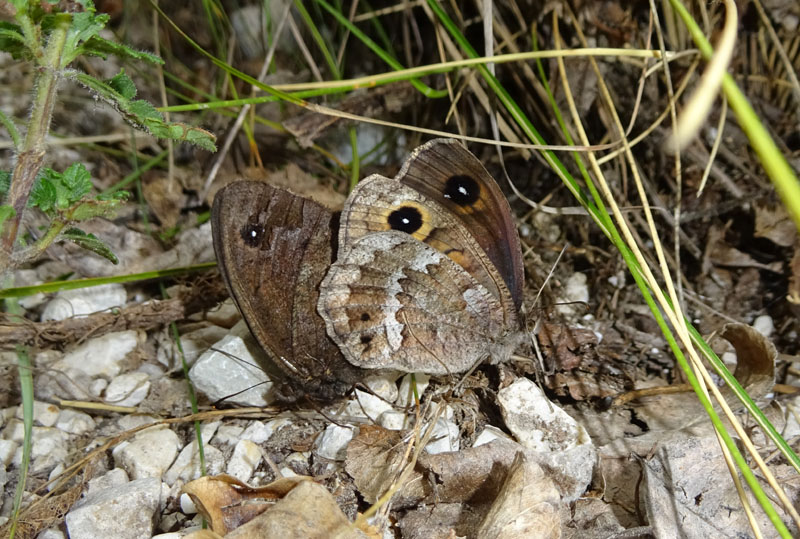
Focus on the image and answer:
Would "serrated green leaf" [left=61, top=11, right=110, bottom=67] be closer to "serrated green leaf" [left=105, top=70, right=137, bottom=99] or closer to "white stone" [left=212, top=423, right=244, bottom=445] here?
"serrated green leaf" [left=105, top=70, right=137, bottom=99]

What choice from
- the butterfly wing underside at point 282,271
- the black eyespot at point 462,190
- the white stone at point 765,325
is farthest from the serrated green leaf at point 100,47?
the white stone at point 765,325

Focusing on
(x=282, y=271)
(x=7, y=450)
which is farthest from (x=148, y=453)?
(x=282, y=271)

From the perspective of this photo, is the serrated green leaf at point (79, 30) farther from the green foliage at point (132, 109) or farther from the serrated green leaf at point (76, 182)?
the serrated green leaf at point (76, 182)

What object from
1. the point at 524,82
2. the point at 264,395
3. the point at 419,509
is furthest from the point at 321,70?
the point at 419,509

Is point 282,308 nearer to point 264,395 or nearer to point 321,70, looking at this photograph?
point 264,395

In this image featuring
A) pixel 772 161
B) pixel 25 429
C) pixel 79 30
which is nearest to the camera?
pixel 772 161

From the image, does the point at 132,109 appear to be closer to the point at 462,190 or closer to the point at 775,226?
the point at 462,190

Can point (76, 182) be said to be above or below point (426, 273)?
above
